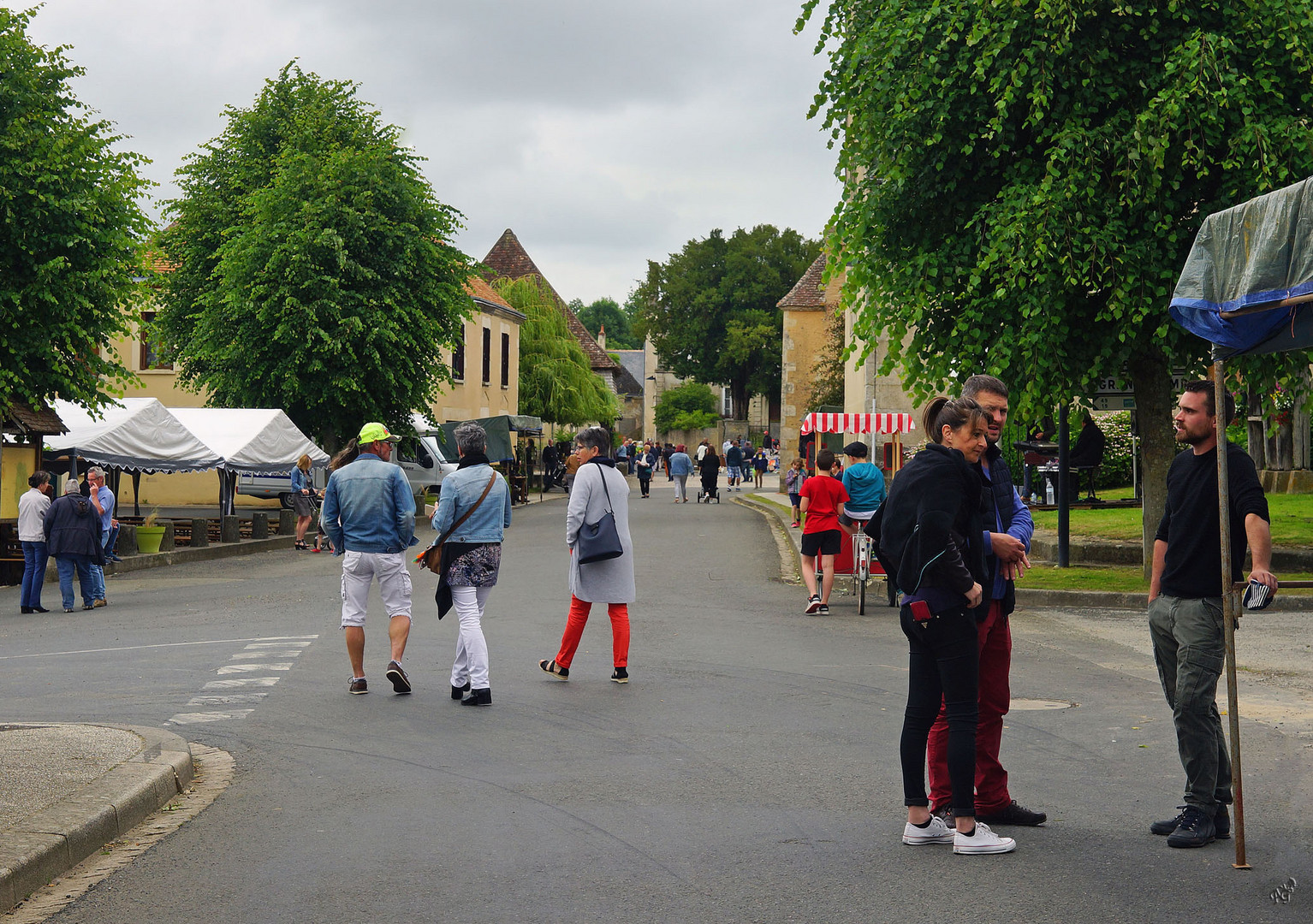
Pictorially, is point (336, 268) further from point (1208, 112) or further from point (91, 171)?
point (1208, 112)

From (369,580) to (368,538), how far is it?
0.34m

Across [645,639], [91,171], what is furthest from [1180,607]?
[91,171]

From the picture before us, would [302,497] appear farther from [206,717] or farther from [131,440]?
[206,717]

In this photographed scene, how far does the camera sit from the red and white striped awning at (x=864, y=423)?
2200 centimetres

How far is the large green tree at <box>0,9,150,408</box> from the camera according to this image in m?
19.2

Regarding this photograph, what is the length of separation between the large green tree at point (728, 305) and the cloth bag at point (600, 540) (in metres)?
76.1

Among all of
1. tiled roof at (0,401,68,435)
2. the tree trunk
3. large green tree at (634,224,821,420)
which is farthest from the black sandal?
large green tree at (634,224,821,420)

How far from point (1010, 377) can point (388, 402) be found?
19.6 meters

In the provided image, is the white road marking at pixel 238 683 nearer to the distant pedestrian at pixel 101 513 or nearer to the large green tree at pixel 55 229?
the distant pedestrian at pixel 101 513

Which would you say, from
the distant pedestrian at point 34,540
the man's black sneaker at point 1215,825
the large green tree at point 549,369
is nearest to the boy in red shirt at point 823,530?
the man's black sneaker at point 1215,825

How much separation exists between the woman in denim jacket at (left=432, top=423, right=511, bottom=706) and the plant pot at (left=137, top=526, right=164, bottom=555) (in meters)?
14.8

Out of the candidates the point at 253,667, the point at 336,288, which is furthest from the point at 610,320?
the point at 253,667

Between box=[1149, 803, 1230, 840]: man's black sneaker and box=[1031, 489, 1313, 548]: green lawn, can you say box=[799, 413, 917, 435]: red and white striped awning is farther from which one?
box=[1149, 803, 1230, 840]: man's black sneaker

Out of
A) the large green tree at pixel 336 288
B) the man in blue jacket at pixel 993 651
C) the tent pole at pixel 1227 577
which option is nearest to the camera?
the tent pole at pixel 1227 577
